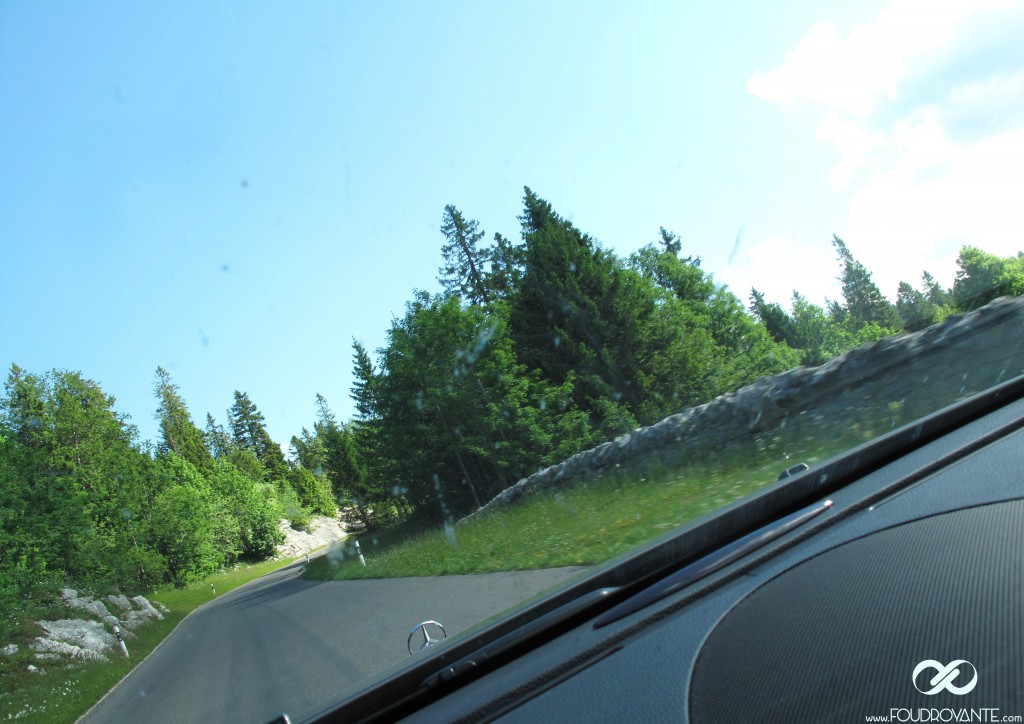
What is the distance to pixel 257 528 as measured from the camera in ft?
241

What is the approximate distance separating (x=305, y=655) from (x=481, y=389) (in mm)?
29669

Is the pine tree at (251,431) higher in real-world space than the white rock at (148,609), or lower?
higher

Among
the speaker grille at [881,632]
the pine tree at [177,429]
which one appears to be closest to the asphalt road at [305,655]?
the speaker grille at [881,632]

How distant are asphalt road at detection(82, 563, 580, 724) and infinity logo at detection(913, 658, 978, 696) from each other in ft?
12.7

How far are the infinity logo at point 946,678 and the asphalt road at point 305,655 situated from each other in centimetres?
387

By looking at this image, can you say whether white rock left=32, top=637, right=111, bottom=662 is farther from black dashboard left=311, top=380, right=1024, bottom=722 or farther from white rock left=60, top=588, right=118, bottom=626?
black dashboard left=311, top=380, right=1024, bottom=722

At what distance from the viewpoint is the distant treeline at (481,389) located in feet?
109

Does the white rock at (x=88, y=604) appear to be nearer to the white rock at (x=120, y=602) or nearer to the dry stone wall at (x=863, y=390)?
the white rock at (x=120, y=602)

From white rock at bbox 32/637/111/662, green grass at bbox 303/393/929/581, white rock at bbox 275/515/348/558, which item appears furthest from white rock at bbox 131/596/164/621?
white rock at bbox 275/515/348/558

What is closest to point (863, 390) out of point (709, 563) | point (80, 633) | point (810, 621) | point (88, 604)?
point (709, 563)

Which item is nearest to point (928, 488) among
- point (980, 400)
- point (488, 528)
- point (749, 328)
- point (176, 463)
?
point (980, 400)

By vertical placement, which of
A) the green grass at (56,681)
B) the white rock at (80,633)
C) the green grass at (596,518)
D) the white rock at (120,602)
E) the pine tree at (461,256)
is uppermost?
the pine tree at (461,256)

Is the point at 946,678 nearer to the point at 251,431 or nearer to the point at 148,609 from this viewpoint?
the point at 148,609

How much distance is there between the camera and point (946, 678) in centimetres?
121
